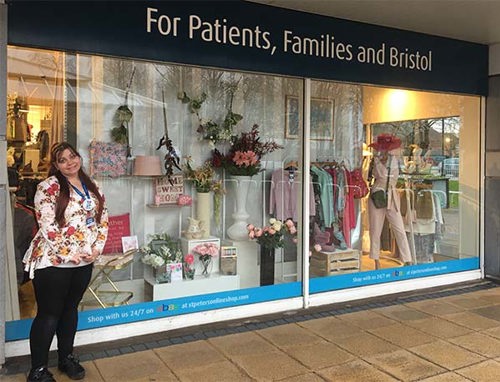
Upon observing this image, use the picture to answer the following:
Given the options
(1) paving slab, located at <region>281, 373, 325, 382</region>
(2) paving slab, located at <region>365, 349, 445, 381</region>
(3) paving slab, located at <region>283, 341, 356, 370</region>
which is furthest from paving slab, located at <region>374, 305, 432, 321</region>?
(1) paving slab, located at <region>281, 373, 325, 382</region>

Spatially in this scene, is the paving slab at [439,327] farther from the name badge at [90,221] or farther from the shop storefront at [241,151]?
the name badge at [90,221]

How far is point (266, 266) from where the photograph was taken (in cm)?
537

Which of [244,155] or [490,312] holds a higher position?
[244,155]

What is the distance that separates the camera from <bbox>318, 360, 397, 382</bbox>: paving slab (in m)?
3.53

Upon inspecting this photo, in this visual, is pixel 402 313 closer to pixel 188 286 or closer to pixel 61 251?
pixel 188 286

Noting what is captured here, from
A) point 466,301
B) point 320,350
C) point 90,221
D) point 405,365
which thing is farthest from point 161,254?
point 466,301

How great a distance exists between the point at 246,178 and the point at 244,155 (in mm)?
294

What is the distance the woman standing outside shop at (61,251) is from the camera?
3336 mm

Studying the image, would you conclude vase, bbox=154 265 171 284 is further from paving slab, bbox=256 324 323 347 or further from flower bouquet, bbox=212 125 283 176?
flower bouquet, bbox=212 125 283 176

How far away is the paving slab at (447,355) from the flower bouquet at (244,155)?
243 cm

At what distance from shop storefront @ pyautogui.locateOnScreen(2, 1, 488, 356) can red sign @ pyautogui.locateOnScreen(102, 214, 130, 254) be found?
0.06 feet

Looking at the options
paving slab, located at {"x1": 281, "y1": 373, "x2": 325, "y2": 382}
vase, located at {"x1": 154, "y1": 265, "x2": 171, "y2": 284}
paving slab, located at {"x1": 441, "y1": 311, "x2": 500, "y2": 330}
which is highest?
vase, located at {"x1": 154, "y1": 265, "x2": 171, "y2": 284}

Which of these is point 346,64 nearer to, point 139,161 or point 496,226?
point 139,161

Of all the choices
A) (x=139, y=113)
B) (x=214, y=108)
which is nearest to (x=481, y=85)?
(x=214, y=108)
